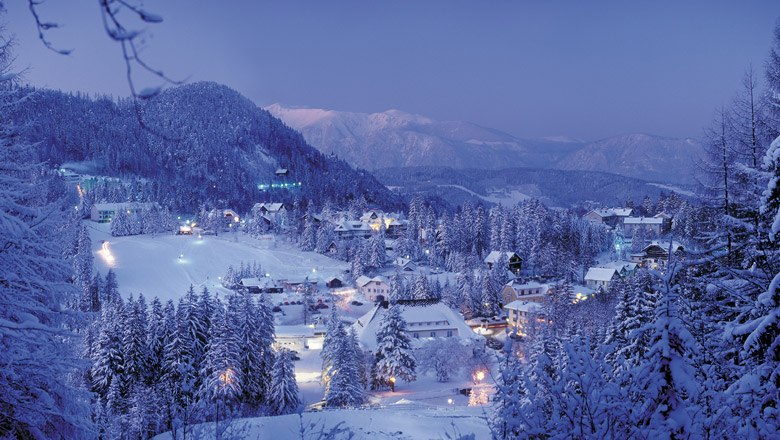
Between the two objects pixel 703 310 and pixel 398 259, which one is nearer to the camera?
pixel 703 310

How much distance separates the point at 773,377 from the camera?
5508mm

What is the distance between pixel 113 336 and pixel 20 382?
2094 centimetres

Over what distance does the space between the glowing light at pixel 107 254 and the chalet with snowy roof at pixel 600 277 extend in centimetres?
4896

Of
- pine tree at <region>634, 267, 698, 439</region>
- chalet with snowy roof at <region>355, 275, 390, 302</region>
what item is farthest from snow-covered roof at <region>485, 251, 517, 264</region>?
pine tree at <region>634, 267, 698, 439</region>

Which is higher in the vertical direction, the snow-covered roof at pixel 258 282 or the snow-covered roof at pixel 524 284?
the snow-covered roof at pixel 524 284

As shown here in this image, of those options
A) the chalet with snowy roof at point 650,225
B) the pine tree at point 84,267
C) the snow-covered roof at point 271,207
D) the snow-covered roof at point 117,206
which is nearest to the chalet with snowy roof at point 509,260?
the chalet with snowy roof at point 650,225

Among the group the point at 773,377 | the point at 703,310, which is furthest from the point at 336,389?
the point at 773,377

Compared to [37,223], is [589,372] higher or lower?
lower

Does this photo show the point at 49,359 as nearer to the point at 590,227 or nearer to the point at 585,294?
the point at 585,294

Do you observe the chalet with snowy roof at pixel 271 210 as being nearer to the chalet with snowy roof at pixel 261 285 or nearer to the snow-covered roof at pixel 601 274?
the chalet with snowy roof at pixel 261 285

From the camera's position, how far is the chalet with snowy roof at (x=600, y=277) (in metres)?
47.0

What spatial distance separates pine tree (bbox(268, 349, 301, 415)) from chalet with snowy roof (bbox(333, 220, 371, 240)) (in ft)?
156

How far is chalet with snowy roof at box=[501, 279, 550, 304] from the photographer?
46.0 m

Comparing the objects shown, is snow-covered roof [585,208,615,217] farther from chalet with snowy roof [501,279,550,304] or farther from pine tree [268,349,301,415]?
pine tree [268,349,301,415]
